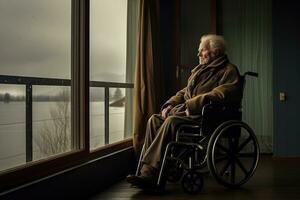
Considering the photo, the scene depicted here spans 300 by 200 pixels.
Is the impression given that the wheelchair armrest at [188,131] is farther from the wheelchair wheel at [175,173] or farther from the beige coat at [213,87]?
the wheelchair wheel at [175,173]

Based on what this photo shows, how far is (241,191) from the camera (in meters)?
3.48

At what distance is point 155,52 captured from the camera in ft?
15.6

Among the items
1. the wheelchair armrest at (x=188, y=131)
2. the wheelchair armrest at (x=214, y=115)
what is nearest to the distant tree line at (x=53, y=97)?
the wheelchair armrest at (x=188, y=131)

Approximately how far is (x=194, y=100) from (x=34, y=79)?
1240 millimetres

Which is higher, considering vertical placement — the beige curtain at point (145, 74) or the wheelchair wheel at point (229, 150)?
the beige curtain at point (145, 74)

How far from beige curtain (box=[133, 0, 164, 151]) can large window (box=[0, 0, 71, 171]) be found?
1105mm

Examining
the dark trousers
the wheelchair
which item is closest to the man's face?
the wheelchair

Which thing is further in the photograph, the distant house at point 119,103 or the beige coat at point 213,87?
the distant house at point 119,103

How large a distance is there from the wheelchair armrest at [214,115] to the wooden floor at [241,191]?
0.49 metres

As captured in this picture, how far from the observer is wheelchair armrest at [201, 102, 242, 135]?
342cm

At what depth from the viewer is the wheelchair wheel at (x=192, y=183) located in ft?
11.1

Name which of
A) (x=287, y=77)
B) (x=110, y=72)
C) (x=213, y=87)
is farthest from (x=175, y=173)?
A: (x=287, y=77)

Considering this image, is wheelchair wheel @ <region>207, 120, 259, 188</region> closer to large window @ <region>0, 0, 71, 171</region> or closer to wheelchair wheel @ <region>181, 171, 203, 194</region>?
wheelchair wheel @ <region>181, 171, 203, 194</region>

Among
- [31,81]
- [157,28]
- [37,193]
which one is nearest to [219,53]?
[157,28]
